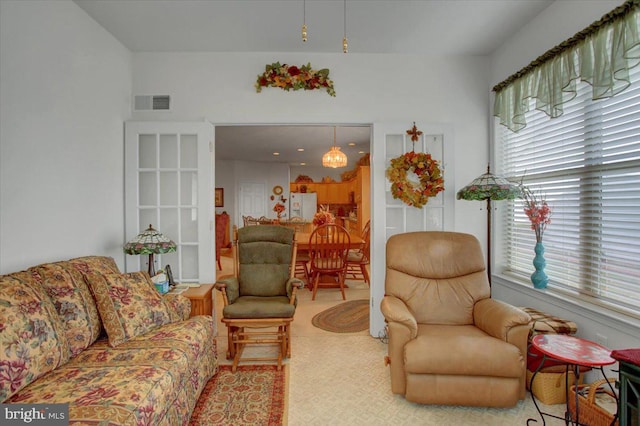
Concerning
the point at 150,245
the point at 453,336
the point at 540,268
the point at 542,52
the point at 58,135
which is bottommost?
the point at 453,336

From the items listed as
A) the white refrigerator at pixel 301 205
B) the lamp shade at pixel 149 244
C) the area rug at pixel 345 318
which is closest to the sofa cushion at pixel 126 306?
the lamp shade at pixel 149 244

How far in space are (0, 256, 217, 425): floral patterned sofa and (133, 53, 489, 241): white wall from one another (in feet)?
6.00

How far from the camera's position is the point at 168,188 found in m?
3.22

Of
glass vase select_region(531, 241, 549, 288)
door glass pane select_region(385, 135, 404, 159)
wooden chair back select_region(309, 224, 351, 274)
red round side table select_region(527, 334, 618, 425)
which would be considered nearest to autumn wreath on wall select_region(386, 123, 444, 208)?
door glass pane select_region(385, 135, 404, 159)

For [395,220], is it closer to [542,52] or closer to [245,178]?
[542,52]

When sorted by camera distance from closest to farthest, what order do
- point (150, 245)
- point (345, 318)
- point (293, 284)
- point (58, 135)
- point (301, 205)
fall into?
point (58, 135) → point (150, 245) → point (293, 284) → point (345, 318) → point (301, 205)

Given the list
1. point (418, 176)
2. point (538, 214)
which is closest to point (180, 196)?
point (418, 176)

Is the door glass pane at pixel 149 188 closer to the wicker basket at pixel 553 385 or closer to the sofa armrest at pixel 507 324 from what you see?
the sofa armrest at pixel 507 324

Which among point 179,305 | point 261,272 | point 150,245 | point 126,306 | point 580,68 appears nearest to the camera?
point 126,306

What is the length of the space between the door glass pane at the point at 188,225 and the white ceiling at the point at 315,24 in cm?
164

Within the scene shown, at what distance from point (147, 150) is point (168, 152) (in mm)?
212

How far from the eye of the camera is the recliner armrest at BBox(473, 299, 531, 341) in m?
2.04

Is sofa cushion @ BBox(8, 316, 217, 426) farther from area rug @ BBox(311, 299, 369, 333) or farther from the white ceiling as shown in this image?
the white ceiling

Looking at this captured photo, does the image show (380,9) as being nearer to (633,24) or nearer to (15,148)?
(633,24)
